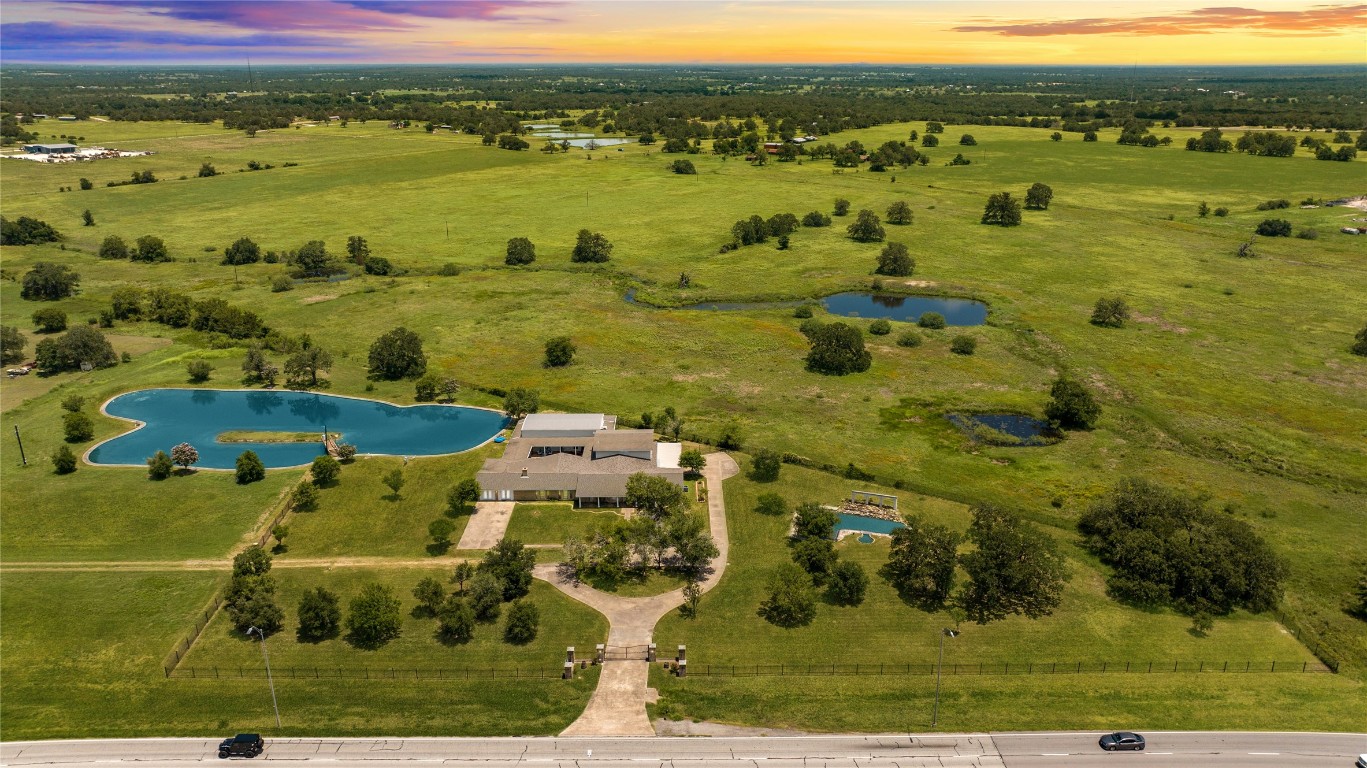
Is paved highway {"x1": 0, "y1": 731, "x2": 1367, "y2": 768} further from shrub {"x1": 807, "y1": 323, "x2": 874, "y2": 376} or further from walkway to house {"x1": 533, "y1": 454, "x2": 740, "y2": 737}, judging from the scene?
shrub {"x1": 807, "y1": 323, "x2": 874, "y2": 376}

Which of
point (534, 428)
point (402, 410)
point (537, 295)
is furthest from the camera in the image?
point (537, 295)

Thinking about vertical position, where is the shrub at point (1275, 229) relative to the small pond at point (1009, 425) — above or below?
above

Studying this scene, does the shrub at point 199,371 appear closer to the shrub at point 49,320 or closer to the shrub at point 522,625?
the shrub at point 49,320

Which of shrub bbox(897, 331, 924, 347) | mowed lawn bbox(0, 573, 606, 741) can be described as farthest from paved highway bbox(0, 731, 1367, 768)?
shrub bbox(897, 331, 924, 347)

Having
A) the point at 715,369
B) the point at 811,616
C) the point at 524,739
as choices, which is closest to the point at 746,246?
the point at 715,369

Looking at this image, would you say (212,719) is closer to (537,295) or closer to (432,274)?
(537,295)

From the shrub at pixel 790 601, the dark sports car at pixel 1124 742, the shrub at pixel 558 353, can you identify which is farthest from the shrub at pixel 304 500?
the dark sports car at pixel 1124 742

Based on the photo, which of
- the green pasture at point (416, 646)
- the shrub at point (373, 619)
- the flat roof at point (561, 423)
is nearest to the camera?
the green pasture at point (416, 646)
